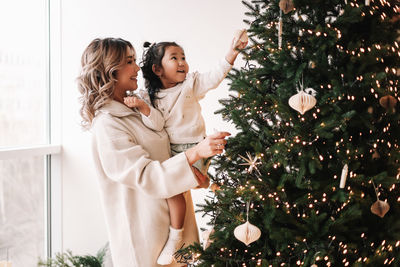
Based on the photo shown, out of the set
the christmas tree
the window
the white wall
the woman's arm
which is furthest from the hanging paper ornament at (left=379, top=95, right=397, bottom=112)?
the window

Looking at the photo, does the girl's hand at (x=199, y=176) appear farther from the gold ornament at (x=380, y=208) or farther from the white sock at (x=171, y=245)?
the gold ornament at (x=380, y=208)

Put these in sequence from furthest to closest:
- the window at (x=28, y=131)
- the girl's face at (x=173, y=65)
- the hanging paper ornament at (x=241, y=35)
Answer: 1. the window at (x=28, y=131)
2. the girl's face at (x=173, y=65)
3. the hanging paper ornament at (x=241, y=35)

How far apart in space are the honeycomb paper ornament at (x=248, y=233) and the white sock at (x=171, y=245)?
547 millimetres

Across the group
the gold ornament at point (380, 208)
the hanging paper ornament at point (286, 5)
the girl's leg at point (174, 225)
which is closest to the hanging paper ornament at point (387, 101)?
the gold ornament at point (380, 208)

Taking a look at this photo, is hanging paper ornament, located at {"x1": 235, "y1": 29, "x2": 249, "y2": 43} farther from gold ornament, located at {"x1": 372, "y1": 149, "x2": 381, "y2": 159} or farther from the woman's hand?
gold ornament, located at {"x1": 372, "y1": 149, "x2": 381, "y2": 159}

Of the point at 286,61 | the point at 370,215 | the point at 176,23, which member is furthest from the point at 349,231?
the point at 176,23

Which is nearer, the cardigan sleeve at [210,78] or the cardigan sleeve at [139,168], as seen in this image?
the cardigan sleeve at [139,168]

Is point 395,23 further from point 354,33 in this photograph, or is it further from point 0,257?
point 0,257

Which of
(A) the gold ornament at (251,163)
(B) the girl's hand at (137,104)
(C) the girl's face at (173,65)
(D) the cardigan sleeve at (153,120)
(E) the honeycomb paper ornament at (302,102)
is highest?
(C) the girl's face at (173,65)

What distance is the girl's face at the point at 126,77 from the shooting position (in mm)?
1888

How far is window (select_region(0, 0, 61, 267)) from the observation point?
121 inches

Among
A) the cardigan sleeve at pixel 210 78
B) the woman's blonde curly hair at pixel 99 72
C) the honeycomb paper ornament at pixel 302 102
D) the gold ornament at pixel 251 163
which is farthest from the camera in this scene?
the cardigan sleeve at pixel 210 78

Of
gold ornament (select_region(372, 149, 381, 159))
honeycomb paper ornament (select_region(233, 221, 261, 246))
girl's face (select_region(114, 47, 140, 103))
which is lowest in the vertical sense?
Result: honeycomb paper ornament (select_region(233, 221, 261, 246))

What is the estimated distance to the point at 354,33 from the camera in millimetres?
1451
